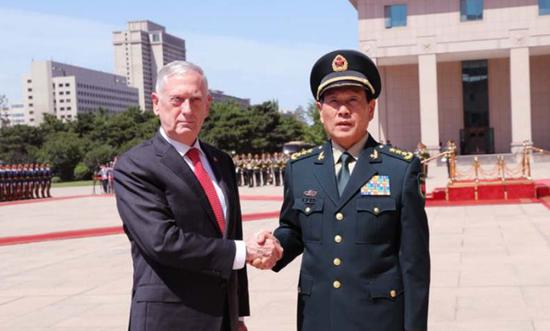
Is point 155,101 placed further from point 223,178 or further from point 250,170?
point 250,170

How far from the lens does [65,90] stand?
145750 millimetres

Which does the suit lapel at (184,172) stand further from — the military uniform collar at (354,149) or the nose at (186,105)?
the military uniform collar at (354,149)

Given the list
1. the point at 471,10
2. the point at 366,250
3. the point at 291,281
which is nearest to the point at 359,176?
the point at 366,250

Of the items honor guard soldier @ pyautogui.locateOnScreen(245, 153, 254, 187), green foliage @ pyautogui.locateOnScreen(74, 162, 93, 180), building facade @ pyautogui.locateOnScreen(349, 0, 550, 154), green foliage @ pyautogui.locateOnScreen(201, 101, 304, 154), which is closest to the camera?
honor guard soldier @ pyautogui.locateOnScreen(245, 153, 254, 187)

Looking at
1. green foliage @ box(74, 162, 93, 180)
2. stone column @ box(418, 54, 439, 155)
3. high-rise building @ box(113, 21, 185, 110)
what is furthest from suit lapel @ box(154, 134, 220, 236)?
high-rise building @ box(113, 21, 185, 110)

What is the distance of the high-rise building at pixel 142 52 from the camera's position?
18212 cm

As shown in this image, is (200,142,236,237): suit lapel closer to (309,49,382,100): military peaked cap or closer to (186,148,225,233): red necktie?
(186,148,225,233): red necktie

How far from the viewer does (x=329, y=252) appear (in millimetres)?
2838

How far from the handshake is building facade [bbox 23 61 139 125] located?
470 feet

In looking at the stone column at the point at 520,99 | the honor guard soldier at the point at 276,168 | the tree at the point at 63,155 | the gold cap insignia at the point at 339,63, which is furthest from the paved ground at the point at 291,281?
the tree at the point at 63,155

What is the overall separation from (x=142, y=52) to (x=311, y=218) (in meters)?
185

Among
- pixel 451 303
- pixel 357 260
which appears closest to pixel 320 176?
pixel 357 260

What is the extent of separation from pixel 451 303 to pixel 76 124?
6130 cm

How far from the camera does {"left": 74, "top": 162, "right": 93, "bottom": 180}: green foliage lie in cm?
5369
